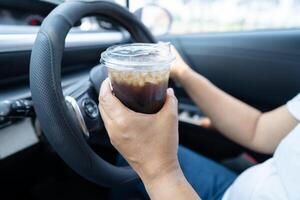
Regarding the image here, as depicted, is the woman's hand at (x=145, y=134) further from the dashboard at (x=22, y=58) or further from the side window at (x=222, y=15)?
the side window at (x=222, y=15)

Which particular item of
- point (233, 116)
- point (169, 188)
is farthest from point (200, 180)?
point (169, 188)

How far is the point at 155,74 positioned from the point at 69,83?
43 centimetres

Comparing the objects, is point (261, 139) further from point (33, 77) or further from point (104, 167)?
point (33, 77)

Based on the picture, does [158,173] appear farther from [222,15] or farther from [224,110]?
[222,15]

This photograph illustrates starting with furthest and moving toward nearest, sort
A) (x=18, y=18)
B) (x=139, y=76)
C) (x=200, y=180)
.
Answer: (x=18, y=18)
(x=200, y=180)
(x=139, y=76)

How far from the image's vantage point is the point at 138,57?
22.7 inches

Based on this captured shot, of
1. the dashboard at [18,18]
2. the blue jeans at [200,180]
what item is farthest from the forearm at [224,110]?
the dashboard at [18,18]

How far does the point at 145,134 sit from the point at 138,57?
0.42 feet

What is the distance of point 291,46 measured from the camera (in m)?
1.26

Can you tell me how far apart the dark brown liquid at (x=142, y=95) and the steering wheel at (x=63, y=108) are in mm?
118

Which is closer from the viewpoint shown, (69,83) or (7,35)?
(7,35)

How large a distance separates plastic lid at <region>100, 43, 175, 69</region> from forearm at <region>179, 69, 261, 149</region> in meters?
0.44

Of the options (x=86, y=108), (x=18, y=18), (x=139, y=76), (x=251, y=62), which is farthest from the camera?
(x=251, y=62)

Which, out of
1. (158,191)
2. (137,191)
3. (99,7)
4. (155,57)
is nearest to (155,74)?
(155,57)
